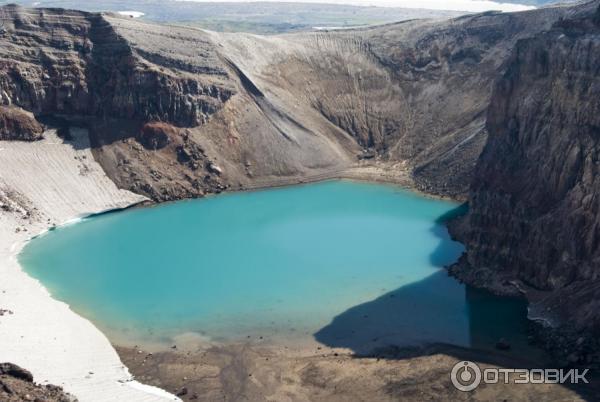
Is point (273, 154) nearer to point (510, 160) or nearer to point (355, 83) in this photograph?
point (355, 83)

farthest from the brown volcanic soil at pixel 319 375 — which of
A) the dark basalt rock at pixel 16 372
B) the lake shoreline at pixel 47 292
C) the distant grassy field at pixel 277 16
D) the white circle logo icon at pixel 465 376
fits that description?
the distant grassy field at pixel 277 16

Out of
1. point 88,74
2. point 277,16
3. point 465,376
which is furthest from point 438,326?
point 277,16

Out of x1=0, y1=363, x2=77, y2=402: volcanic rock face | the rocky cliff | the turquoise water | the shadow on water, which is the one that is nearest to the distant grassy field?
the rocky cliff

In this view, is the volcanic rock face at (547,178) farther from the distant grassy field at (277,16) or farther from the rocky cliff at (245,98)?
the distant grassy field at (277,16)

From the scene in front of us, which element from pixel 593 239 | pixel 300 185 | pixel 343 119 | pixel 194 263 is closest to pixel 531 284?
pixel 593 239

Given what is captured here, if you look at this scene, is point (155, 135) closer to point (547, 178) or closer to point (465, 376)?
point (547, 178)

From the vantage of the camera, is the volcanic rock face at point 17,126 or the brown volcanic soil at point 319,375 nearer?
the brown volcanic soil at point 319,375
